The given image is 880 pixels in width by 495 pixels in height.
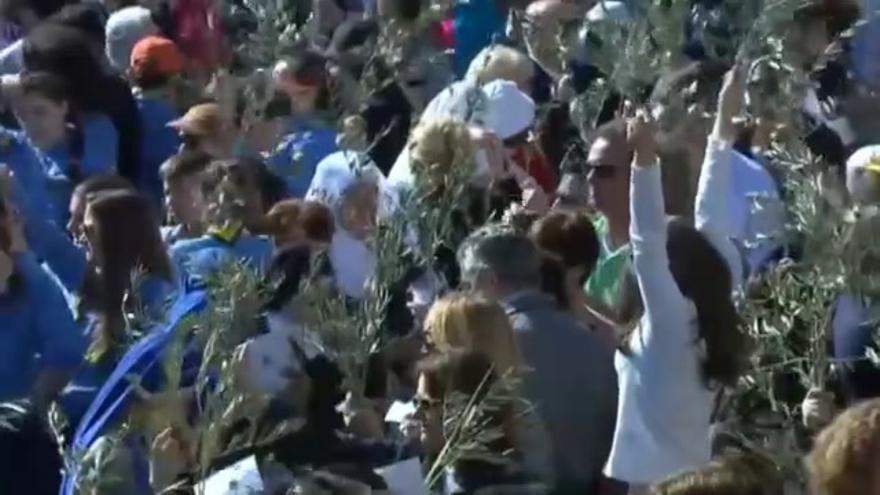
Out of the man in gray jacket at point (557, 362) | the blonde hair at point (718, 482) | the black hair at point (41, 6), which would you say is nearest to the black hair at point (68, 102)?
the black hair at point (41, 6)

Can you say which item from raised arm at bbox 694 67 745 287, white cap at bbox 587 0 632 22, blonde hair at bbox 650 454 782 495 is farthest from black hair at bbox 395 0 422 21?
blonde hair at bbox 650 454 782 495

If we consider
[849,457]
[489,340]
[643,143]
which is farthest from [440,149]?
[849,457]

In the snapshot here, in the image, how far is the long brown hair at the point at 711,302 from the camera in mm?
5477

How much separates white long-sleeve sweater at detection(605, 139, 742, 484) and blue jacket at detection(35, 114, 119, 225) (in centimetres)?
231

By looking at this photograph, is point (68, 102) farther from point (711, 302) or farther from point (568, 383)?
point (711, 302)

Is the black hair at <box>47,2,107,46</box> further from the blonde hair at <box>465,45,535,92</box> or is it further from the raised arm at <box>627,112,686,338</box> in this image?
→ the raised arm at <box>627,112,686,338</box>

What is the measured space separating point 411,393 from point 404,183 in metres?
1.59

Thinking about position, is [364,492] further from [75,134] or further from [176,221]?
[75,134]

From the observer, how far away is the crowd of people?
482 cm

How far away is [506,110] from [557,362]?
8.21 feet

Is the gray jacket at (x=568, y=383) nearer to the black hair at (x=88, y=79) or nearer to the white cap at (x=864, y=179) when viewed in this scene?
the white cap at (x=864, y=179)

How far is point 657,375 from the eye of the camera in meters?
5.56

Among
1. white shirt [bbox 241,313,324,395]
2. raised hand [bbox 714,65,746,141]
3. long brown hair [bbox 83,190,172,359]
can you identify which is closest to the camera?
white shirt [bbox 241,313,324,395]

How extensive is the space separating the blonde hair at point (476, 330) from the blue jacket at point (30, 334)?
3.33 feet
